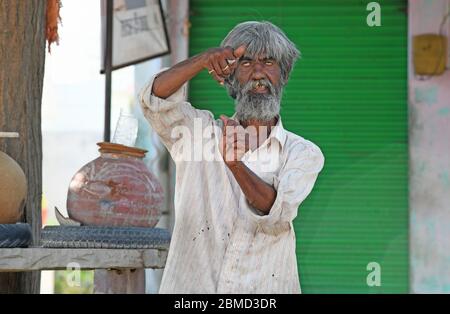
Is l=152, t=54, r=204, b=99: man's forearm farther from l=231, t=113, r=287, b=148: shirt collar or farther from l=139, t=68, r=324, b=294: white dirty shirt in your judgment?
l=231, t=113, r=287, b=148: shirt collar

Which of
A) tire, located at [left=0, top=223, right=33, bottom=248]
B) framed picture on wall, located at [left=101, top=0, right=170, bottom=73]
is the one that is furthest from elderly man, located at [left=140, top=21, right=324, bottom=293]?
framed picture on wall, located at [left=101, top=0, right=170, bottom=73]

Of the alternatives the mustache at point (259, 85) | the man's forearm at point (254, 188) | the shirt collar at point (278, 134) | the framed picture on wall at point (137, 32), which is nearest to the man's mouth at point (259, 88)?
the mustache at point (259, 85)

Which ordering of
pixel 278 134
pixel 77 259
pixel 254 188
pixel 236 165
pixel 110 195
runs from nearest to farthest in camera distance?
pixel 236 165
pixel 254 188
pixel 278 134
pixel 77 259
pixel 110 195

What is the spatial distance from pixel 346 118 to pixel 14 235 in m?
3.73

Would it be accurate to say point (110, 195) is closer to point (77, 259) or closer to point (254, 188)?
point (77, 259)

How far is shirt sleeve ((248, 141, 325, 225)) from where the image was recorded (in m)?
3.54

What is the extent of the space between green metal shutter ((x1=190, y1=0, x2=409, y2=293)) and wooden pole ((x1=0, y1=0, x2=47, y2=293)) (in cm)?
261

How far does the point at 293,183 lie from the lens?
12.0 ft

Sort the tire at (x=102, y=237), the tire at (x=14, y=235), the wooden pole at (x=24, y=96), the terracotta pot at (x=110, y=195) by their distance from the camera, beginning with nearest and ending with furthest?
the tire at (x=14, y=235), the tire at (x=102, y=237), the terracotta pot at (x=110, y=195), the wooden pole at (x=24, y=96)

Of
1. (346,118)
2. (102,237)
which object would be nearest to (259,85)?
(102,237)

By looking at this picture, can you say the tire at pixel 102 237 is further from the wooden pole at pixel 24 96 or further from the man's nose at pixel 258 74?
the man's nose at pixel 258 74

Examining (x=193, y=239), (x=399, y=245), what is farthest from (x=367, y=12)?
(x=193, y=239)

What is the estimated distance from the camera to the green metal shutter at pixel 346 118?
24.8 feet
